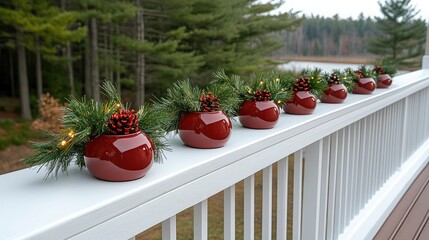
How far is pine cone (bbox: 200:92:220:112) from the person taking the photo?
94 centimetres

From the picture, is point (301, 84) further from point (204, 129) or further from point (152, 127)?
point (152, 127)

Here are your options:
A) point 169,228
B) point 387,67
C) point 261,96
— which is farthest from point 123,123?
point 387,67

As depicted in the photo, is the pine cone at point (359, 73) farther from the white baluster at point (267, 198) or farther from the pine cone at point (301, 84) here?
the white baluster at point (267, 198)

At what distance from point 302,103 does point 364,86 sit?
636mm

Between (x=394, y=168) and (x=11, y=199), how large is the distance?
2218mm

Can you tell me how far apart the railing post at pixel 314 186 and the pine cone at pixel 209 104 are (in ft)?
1.75

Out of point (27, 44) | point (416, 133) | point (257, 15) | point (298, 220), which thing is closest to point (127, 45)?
point (27, 44)

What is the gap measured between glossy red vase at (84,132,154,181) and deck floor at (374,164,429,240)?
4.86 feet

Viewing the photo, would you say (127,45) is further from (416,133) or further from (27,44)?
(416,133)

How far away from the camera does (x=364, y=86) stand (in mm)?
1832

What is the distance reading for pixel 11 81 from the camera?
1404 cm

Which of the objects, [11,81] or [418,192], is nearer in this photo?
[418,192]

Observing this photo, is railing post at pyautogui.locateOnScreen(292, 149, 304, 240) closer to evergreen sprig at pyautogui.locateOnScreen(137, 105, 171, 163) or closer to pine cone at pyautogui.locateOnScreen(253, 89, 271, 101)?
pine cone at pyautogui.locateOnScreen(253, 89, 271, 101)

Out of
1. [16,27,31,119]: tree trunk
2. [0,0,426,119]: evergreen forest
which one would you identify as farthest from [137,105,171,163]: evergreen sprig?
[16,27,31,119]: tree trunk
